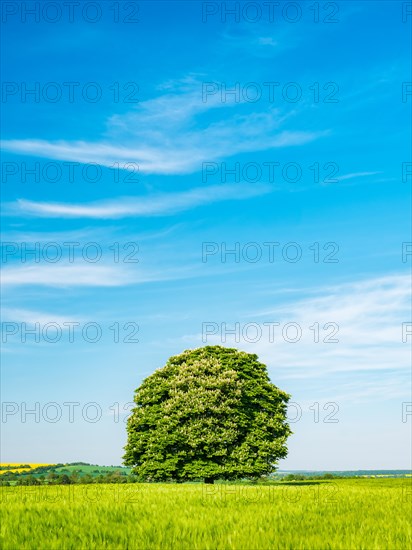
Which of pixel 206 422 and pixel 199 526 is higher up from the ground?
pixel 199 526

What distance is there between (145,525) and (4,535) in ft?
10.5

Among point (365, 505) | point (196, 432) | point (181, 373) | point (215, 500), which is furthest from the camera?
point (181, 373)

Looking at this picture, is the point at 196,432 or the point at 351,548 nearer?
the point at 351,548

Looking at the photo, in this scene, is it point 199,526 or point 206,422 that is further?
point 206,422

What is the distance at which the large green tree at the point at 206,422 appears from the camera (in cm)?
4174

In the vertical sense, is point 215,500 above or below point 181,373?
below

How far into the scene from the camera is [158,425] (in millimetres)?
43000

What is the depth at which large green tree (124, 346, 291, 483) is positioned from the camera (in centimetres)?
4174

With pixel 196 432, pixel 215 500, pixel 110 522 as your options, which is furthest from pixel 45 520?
pixel 196 432

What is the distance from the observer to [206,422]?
4184 centimetres

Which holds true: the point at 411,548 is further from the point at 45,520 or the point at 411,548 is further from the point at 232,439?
the point at 232,439

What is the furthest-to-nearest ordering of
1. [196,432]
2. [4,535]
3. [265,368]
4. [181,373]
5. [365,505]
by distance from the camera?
[265,368]
[181,373]
[196,432]
[365,505]
[4,535]

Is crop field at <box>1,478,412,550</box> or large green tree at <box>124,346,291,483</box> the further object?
large green tree at <box>124,346,291,483</box>

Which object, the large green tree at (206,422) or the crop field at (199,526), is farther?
the large green tree at (206,422)
